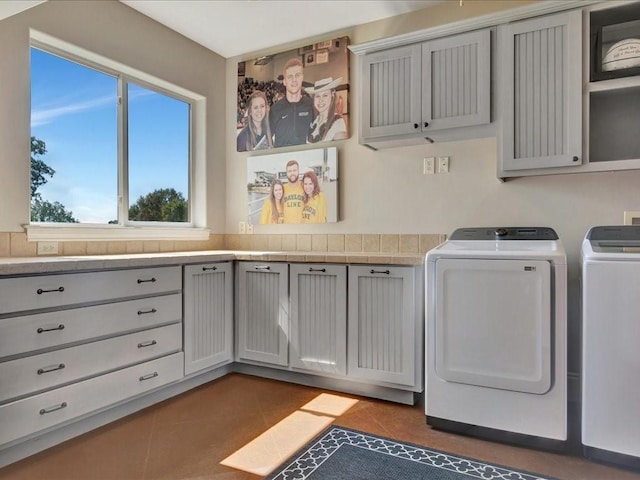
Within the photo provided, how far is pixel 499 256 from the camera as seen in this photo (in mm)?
2066

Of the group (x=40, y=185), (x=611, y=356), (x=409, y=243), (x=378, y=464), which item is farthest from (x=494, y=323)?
(x=40, y=185)

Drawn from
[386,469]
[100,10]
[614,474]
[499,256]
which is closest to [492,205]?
[499,256]

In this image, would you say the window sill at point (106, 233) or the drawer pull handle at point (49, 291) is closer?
the drawer pull handle at point (49, 291)

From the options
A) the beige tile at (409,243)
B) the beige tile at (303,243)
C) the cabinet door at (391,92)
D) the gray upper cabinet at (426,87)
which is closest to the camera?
the gray upper cabinet at (426,87)

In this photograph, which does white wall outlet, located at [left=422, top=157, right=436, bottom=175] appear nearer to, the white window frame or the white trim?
the white trim

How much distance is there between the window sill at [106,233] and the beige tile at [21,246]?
24 millimetres

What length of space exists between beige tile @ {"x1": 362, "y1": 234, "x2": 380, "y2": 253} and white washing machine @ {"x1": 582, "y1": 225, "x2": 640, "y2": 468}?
4.63 feet

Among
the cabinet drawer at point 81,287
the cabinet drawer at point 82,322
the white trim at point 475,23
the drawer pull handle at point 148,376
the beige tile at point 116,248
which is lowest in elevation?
the drawer pull handle at point 148,376

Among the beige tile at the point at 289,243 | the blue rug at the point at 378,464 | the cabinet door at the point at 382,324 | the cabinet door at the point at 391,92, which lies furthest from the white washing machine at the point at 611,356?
the beige tile at the point at 289,243

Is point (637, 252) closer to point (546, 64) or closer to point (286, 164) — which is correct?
point (546, 64)

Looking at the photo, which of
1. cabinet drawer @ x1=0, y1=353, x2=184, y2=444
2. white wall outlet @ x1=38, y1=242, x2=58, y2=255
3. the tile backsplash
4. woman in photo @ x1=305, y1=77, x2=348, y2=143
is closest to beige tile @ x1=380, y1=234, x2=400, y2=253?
the tile backsplash

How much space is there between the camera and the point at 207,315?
9.44ft

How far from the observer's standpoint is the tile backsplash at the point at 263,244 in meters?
2.40

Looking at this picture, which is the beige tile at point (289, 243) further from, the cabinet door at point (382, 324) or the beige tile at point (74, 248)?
the beige tile at point (74, 248)
